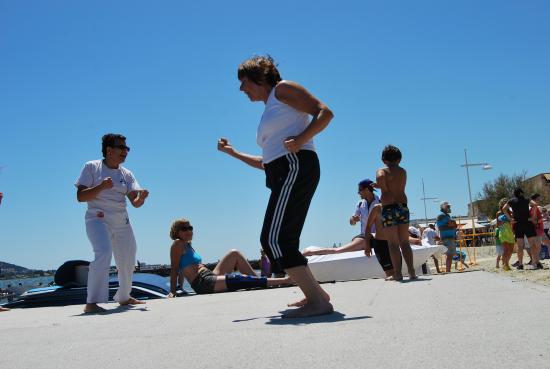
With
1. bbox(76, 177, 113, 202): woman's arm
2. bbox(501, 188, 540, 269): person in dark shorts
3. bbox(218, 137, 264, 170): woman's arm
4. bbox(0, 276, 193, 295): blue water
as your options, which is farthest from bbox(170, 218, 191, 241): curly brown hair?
bbox(501, 188, 540, 269): person in dark shorts

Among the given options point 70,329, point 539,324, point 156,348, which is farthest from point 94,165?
point 539,324

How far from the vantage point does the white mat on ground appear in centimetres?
880

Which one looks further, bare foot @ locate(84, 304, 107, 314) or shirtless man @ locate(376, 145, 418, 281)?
shirtless man @ locate(376, 145, 418, 281)

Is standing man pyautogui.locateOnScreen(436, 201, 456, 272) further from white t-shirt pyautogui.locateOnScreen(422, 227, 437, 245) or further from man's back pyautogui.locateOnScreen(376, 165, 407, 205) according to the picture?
man's back pyautogui.locateOnScreen(376, 165, 407, 205)

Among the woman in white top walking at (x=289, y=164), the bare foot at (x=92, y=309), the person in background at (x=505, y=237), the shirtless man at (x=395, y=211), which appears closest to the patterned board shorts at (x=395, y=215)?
the shirtless man at (x=395, y=211)

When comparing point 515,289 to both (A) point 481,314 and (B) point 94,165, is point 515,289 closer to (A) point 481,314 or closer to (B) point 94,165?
(A) point 481,314

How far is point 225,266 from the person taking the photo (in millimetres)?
8625

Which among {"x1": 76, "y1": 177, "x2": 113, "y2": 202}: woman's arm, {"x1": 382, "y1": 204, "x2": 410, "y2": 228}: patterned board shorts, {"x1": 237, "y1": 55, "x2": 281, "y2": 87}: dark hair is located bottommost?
{"x1": 382, "y1": 204, "x2": 410, "y2": 228}: patterned board shorts

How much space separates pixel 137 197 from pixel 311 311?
3.14m

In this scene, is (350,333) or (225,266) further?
(225,266)

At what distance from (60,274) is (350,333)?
6.94 metres

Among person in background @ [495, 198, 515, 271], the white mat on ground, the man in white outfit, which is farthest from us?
person in background @ [495, 198, 515, 271]

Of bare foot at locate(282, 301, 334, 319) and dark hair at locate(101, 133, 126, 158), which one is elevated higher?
dark hair at locate(101, 133, 126, 158)

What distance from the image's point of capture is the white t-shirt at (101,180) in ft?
19.0
